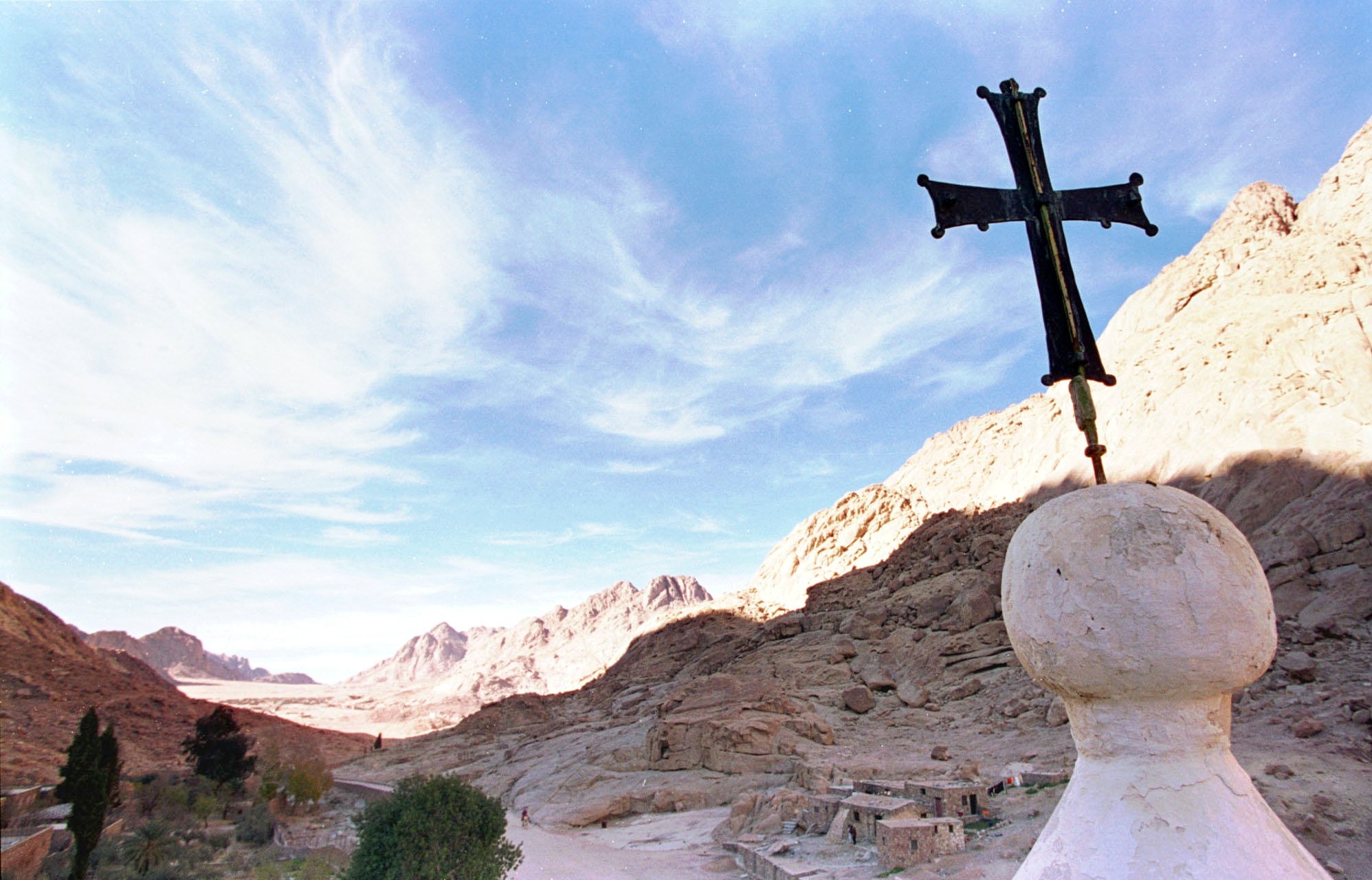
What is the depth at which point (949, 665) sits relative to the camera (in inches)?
1019

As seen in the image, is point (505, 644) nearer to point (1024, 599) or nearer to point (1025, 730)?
point (1025, 730)

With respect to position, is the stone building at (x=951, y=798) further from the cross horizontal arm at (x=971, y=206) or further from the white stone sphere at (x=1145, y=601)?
the cross horizontal arm at (x=971, y=206)

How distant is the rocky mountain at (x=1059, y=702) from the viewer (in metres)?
13.8

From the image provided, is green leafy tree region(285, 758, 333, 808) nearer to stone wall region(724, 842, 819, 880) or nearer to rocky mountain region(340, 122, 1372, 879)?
rocky mountain region(340, 122, 1372, 879)

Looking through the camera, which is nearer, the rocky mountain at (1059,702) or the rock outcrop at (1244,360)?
the rocky mountain at (1059,702)

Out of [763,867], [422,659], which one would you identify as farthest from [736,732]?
[422,659]

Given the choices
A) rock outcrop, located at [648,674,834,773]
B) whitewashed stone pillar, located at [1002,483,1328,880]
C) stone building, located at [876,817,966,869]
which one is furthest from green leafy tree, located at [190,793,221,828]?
whitewashed stone pillar, located at [1002,483,1328,880]

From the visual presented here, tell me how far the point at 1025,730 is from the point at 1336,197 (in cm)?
2235

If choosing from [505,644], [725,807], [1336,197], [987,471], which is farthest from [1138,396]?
[505,644]

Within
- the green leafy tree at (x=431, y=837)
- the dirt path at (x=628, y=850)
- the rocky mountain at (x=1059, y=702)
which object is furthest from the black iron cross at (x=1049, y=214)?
the dirt path at (x=628, y=850)

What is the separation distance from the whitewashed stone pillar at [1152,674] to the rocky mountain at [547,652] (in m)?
83.7

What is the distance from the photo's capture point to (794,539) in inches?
2013

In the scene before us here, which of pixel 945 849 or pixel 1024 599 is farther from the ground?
Answer: pixel 1024 599

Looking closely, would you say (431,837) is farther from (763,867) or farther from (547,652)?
(547,652)
